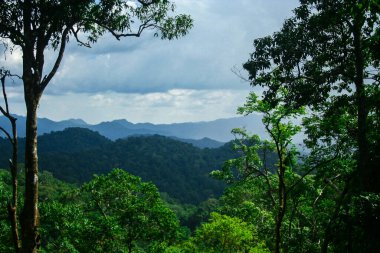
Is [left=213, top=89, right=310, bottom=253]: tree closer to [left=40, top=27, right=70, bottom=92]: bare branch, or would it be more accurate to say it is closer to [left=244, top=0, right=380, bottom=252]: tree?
[left=244, top=0, right=380, bottom=252]: tree

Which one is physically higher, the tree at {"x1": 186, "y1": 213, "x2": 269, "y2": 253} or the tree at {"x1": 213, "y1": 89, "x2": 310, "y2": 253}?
the tree at {"x1": 213, "y1": 89, "x2": 310, "y2": 253}

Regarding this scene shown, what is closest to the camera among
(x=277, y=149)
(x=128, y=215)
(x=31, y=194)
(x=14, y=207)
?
(x=14, y=207)

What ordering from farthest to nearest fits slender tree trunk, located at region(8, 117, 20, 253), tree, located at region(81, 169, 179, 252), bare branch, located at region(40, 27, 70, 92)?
tree, located at region(81, 169, 179, 252)
bare branch, located at region(40, 27, 70, 92)
slender tree trunk, located at region(8, 117, 20, 253)

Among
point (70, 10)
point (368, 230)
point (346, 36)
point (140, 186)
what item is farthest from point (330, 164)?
point (70, 10)

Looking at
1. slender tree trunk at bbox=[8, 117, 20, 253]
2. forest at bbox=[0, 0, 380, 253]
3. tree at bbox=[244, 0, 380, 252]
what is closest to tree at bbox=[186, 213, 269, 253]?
forest at bbox=[0, 0, 380, 253]

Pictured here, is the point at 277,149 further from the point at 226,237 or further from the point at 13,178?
the point at 13,178

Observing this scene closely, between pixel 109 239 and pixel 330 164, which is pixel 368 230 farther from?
pixel 109 239

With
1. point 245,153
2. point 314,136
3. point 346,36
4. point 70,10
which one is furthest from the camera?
point 245,153

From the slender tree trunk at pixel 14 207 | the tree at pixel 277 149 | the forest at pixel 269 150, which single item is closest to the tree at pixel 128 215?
the forest at pixel 269 150

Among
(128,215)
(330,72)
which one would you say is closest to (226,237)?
(128,215)

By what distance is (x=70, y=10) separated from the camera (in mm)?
10797

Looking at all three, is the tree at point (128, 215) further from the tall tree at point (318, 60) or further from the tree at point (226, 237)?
the tall tree at point (318, 60)

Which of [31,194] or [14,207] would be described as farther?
[31,194]

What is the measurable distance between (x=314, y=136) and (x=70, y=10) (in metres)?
10.2
